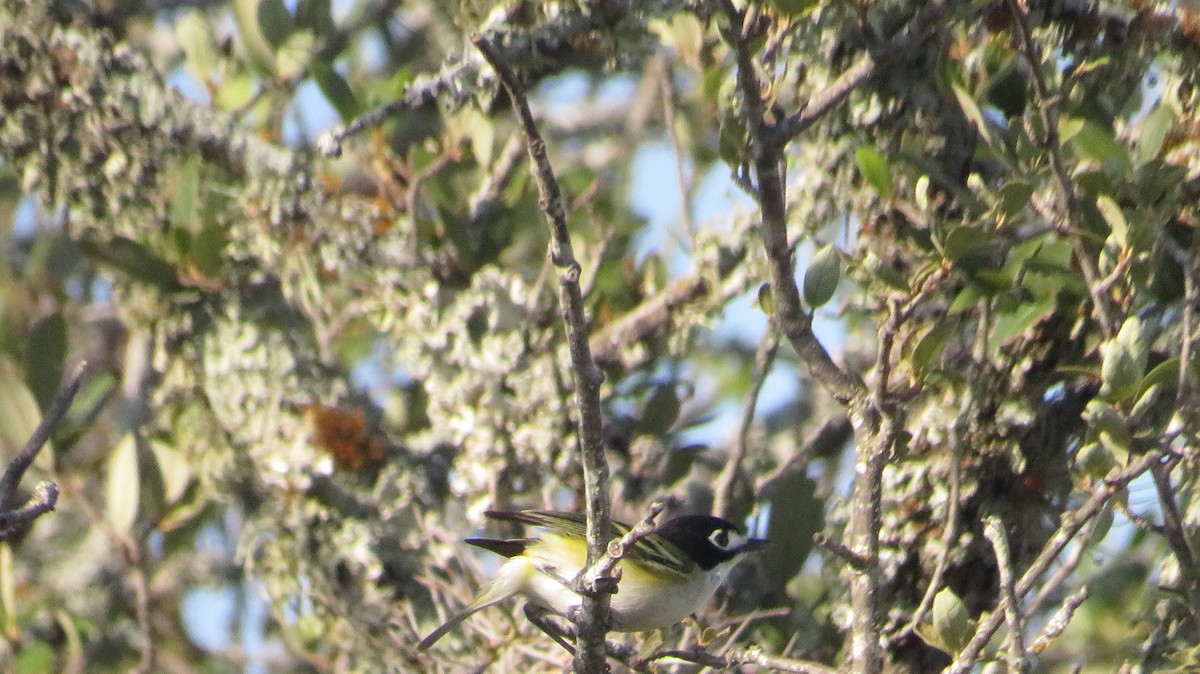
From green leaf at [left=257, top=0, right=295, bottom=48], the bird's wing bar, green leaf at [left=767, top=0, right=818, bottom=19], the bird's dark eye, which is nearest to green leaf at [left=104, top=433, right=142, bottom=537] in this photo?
green leaf at [left=257, top=0, right=295, bottom=48]

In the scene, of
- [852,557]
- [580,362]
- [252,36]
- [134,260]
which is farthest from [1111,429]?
[252,36]

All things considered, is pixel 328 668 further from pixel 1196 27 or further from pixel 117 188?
pixel 1196 27

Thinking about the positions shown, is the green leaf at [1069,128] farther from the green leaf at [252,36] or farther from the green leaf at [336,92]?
the green leaf at [252,36]

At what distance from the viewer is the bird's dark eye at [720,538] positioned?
156 inches

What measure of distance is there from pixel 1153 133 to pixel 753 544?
154 centimetres

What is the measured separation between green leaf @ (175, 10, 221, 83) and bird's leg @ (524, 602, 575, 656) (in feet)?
8.34

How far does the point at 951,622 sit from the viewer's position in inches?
115

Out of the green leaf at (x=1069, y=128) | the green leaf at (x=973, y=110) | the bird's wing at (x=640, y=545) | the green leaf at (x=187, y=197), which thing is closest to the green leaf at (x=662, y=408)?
the bird's wing at (x=640, y=545)

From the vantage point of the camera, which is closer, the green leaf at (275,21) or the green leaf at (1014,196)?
the green leaf at (1014,196)

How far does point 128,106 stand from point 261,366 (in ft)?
A: 3.12

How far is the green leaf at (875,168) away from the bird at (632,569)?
992 mm

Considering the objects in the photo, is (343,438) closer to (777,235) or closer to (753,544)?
(753,544)

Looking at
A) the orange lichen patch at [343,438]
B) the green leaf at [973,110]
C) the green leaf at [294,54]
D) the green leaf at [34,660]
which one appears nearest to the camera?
the green leaf at [973,110]

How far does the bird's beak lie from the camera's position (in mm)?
4051
